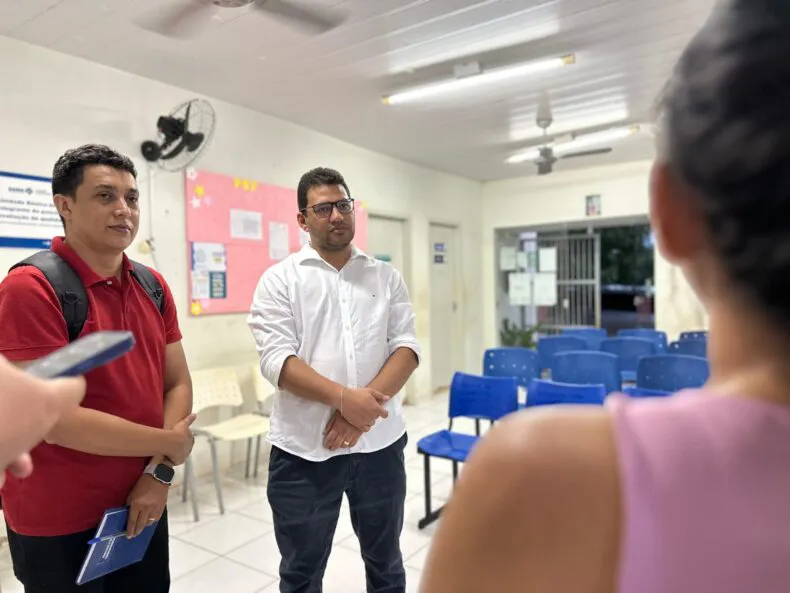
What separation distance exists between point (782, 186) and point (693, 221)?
5 centimetres

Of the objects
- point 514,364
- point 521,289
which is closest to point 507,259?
point 521,289

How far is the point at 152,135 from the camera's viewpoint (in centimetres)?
342

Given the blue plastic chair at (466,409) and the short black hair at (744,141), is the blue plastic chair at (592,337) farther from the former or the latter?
the short black hair at (744,141)

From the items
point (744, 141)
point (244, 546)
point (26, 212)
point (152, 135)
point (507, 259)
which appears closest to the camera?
point (744, 141)

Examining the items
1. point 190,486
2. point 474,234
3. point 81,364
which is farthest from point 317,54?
point 474,234

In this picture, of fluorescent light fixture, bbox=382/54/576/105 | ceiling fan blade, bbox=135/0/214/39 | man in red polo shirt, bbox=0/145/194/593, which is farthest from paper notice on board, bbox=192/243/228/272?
man in red polo shirt, bbox=0/145/194/593

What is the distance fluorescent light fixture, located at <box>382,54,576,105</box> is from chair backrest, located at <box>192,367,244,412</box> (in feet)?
7.21

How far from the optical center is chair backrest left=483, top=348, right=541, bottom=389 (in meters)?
4.03

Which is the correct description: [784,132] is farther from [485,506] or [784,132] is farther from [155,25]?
[155,25]

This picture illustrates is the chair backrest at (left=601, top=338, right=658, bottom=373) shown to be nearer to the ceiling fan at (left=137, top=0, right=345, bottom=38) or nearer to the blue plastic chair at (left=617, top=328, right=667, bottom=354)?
the blue plastic chair at (left=617, top=328, right=667, bottom=354)

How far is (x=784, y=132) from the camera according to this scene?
0.31m

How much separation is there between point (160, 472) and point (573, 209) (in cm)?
606

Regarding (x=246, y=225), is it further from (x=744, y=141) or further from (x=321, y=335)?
(x=744, y=141)

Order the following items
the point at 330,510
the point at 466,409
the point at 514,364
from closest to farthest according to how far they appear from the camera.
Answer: the point at 330,510
the point at 466,409
the point at 514,364
